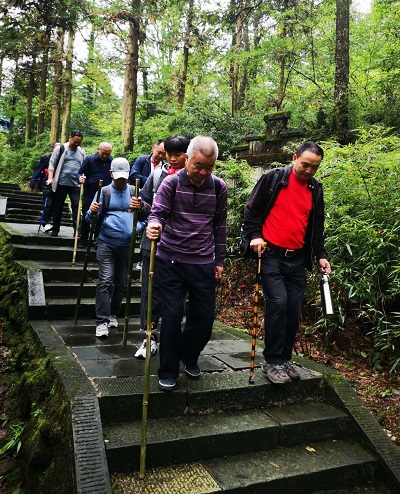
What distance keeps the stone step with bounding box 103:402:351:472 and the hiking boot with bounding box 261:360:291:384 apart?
0.88ft

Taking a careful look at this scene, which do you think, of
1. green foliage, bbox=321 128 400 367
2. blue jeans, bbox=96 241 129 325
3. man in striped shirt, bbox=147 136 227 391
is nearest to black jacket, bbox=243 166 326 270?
man in striped shirt, bbox=147 136 227 391

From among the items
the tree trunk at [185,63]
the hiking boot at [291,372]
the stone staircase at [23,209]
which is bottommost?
the hiking boot at [291,372]

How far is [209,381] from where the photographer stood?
136 inches

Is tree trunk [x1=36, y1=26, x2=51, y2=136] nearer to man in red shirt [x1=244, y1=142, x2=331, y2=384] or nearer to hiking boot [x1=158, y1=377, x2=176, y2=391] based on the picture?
man in red shirt [x1=244, y1=142, x2=331, y2=384]

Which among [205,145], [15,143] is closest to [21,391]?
[205,145]

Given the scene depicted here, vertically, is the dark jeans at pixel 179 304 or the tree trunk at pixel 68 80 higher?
the tree trunk at pixel 68 80

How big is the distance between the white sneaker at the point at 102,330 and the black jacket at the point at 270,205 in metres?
2.11

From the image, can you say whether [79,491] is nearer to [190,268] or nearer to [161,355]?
[161,355]

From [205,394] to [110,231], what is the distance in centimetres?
226

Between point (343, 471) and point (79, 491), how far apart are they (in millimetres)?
1988

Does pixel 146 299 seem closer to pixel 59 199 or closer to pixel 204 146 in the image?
pixel 204 146

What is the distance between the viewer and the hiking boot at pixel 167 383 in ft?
10.3

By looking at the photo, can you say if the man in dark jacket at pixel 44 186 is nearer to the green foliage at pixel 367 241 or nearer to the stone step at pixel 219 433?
the green foliage at pixel 367 241

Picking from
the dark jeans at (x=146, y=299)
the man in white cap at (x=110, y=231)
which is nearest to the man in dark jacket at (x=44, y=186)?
the man in white cap at (x=110, y=231)
